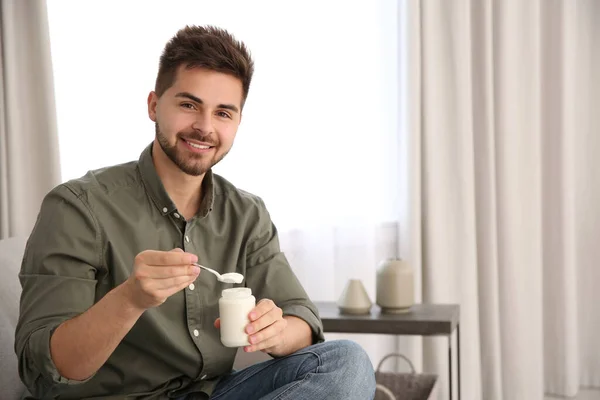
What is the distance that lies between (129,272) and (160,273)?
15.7 inches

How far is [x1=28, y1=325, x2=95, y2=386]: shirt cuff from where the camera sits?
153 cm

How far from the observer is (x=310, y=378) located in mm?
1708

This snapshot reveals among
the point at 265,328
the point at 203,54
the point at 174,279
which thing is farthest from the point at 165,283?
the point at 203,54

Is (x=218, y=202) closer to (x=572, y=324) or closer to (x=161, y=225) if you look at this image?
(x=161, y=225)

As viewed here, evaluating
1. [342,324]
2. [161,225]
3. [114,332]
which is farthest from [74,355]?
[342,324]

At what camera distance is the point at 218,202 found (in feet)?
6.77

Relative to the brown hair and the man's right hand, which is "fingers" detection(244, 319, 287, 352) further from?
the brown hair

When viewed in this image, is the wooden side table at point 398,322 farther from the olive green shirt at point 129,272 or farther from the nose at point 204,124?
the nose at point 204,124

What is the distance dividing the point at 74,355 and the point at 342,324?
4.05 ft

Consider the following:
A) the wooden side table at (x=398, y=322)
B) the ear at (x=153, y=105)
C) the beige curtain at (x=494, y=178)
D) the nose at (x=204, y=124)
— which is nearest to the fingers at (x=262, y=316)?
the nose at (x=204, y=124)

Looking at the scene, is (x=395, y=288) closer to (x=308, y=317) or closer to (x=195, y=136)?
(x=308, y=317)

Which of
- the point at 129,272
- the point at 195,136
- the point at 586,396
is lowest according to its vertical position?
the point at 586,396

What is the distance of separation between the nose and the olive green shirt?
141mm

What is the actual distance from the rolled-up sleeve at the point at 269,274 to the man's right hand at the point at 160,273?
0.59m
